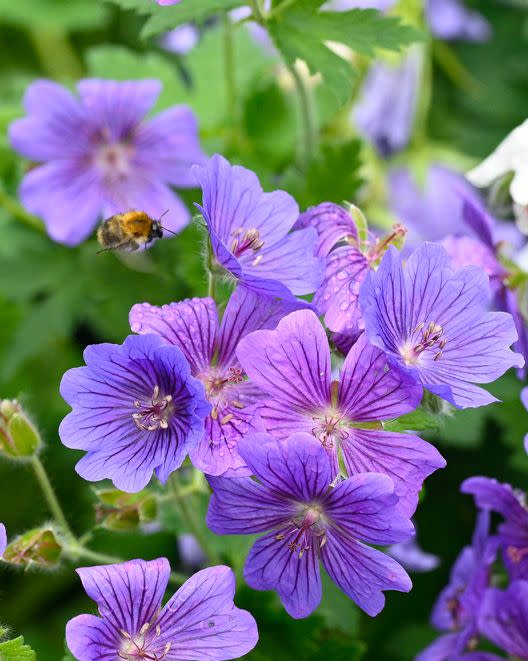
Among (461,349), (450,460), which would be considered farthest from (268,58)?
(461,349)

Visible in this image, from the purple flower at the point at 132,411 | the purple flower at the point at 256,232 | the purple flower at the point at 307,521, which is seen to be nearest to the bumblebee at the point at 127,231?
the purple flower at the point at 256,232

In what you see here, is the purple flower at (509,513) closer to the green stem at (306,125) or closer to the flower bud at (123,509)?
the flower bud at (123,509)

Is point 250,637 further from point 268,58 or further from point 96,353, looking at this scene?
point 268,58

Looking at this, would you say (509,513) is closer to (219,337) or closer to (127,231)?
(219,337)

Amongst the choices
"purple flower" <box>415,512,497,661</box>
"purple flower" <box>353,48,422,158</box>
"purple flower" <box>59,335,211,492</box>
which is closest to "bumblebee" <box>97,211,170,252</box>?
"purple flower" <box>59,335,211,492</box>

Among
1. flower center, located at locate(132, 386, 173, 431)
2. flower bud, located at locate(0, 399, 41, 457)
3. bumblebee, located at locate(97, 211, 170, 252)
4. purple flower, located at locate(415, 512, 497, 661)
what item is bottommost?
purple flower, located at locate(415, 512, 497, 661)

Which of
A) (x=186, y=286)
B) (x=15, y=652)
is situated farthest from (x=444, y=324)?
(x=186, y=286)

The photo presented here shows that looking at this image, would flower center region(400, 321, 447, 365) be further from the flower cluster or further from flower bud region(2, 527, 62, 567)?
flower bud region(2, 527, 62, 567)
